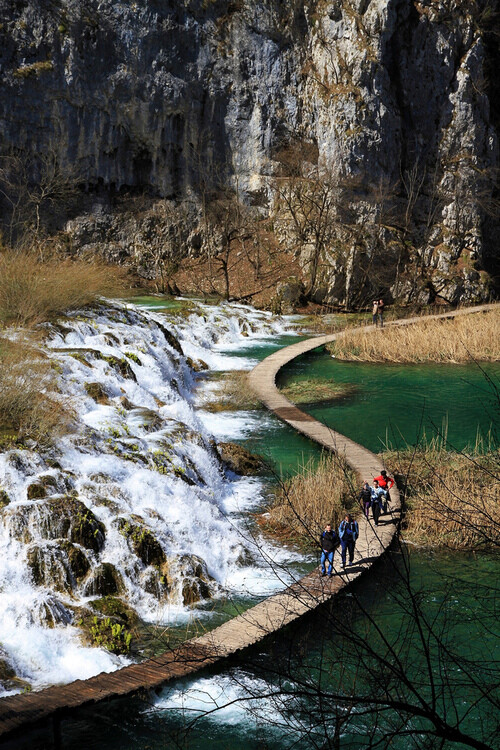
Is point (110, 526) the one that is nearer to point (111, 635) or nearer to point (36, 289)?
point (111, 635)

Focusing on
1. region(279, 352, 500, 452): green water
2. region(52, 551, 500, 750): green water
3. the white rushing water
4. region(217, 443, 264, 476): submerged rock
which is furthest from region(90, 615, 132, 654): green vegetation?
region(279, 352, 500, 452): green water

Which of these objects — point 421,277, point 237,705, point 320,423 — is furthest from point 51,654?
point 421,277

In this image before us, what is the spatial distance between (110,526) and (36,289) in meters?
9.97

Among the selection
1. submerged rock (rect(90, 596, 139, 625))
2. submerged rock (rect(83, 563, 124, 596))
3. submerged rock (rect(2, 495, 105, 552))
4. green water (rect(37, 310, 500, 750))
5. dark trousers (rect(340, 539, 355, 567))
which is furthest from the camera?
A: dark trousers (rect(340, 539, 355, 567))

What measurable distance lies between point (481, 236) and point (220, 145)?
15082 millimetres

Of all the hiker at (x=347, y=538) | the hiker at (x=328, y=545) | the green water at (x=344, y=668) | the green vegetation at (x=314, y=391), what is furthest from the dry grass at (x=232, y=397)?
the hiker at (x=328, y=545)

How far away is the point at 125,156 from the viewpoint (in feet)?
138

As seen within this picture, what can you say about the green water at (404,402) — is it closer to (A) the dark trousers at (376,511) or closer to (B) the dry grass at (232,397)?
(B) the dry grass at (232,397)

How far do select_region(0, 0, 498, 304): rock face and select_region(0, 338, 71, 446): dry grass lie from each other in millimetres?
24558

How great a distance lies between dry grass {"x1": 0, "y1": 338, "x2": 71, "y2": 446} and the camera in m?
11.4

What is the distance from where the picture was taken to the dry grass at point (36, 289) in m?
18.2

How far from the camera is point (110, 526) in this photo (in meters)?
10.1

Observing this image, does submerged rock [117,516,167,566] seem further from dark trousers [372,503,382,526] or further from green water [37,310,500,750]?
dark trousers [372,503,382,526]

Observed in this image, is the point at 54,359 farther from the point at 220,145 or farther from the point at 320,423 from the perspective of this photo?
the point at 220,145
